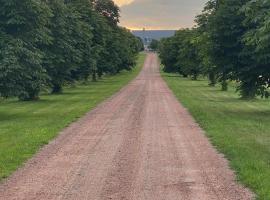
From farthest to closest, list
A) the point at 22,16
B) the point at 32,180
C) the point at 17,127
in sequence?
the point at 22,16, the point at 17,127, the point at 32,180

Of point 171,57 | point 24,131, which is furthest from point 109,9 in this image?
point 24,131

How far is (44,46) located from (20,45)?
581 inches

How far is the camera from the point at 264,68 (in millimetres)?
25203

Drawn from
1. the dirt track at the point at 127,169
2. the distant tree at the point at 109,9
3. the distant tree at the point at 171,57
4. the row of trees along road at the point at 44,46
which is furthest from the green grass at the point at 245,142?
the distant tree at the point at 171,57

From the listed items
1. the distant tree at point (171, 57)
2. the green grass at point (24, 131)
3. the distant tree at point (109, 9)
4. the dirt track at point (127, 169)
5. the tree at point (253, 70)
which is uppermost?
the distant tree at point (109, 9)

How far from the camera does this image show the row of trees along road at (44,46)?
904 inches

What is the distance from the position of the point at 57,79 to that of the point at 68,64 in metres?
1.63

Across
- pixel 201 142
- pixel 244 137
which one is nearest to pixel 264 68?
pixel 244 137

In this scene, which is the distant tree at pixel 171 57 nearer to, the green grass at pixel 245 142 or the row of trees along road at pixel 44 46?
the row of trees along road at pixel 44 46

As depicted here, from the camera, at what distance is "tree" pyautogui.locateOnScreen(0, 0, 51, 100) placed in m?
22.5

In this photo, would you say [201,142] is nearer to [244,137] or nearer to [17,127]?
[244,137]

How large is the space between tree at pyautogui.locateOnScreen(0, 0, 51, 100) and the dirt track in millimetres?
5377

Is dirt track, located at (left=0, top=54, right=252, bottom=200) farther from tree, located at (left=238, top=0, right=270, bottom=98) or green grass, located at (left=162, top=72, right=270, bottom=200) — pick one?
tree, located at (left=238, top=0, right=270, bottom=98)

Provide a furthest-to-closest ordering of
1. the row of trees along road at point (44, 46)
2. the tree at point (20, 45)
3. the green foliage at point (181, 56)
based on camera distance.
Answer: the green foliage at point (181, 56)
the row of trees along road at point (44, 46)
the tree at point (20, 45)
